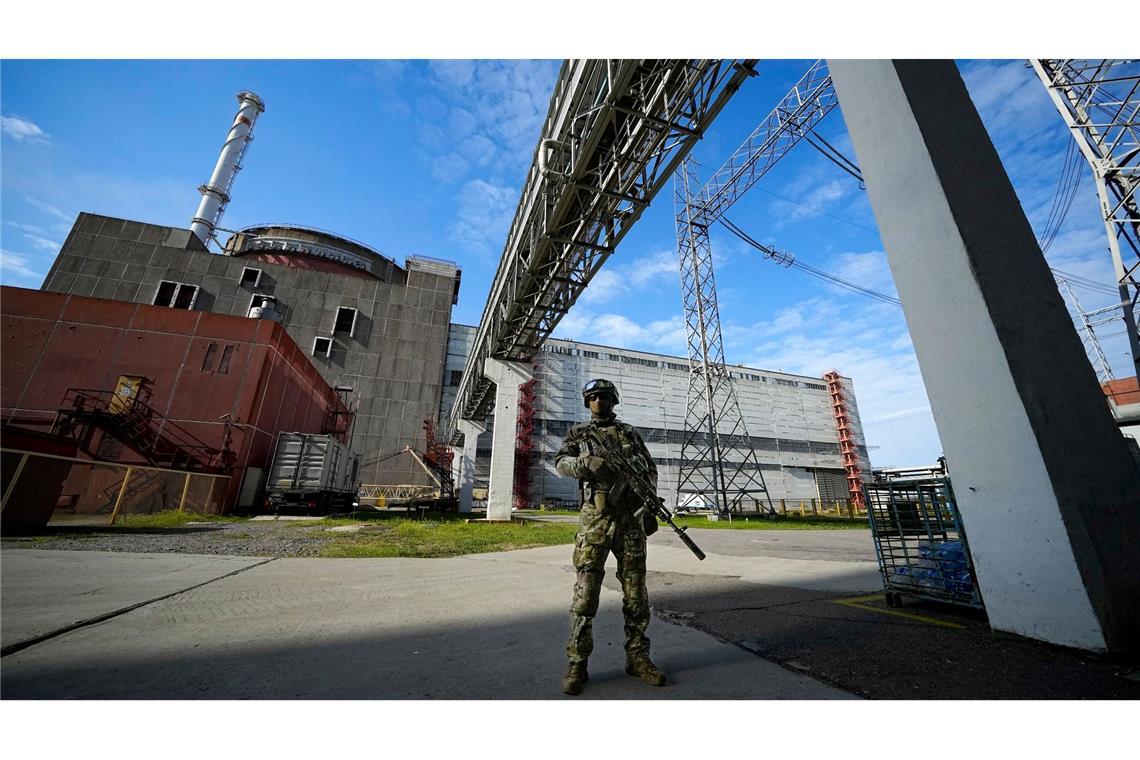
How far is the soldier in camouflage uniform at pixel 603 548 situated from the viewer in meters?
2.17

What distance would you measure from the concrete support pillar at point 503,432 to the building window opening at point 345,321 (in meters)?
17.9

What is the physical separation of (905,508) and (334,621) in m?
5.31

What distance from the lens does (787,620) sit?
3318 millimetres

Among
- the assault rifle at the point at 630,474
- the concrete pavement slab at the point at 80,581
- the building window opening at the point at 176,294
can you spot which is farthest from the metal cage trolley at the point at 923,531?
the building window opening at the point at 176,294

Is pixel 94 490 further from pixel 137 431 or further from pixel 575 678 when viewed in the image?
pixel 575 678

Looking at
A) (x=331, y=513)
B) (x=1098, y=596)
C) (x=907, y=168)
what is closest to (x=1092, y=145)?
(x=907, y=168)

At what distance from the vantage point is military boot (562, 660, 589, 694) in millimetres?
2055

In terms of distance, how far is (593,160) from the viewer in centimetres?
862

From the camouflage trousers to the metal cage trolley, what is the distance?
2716 mm

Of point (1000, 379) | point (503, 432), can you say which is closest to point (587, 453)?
point (1000, 379)

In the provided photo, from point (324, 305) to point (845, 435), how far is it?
4876cm

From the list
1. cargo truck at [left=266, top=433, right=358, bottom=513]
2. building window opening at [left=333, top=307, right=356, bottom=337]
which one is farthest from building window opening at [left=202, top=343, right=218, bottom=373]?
building window opening at [left=333, top=307, right=356, bottom=337]

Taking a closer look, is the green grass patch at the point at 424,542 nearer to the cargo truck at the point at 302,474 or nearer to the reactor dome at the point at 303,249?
the cargo truck at the point at 302,474

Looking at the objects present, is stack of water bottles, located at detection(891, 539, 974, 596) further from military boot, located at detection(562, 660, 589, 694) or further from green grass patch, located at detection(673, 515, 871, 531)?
green grass patch, located at detection(673, 515, 871, 531)
